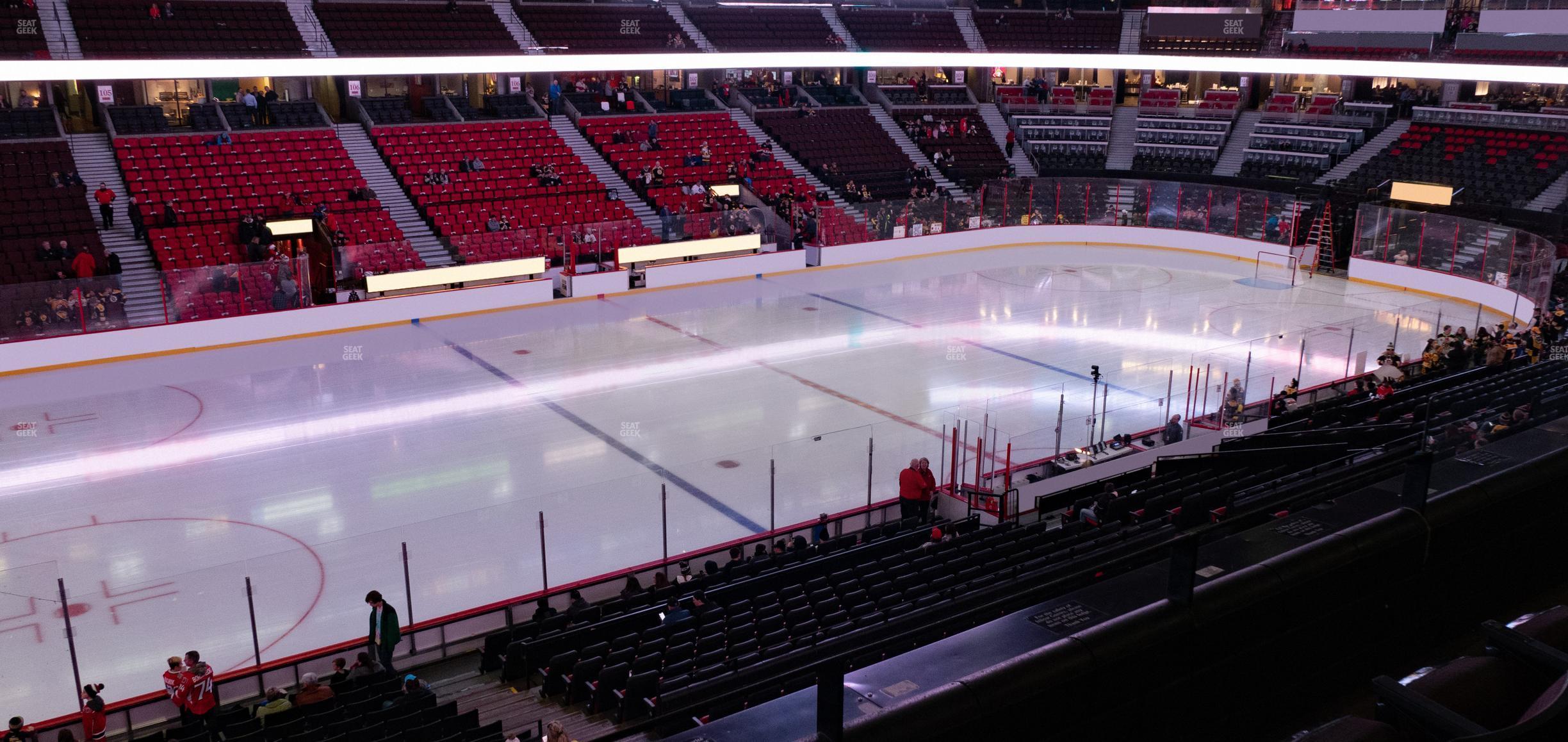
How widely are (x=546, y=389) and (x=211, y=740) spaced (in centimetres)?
1046

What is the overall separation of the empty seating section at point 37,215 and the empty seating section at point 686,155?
12629mm

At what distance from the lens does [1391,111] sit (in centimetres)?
3472

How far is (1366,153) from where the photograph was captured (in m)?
33.3

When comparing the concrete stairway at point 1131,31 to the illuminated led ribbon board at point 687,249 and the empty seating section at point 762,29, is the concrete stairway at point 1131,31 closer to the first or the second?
the empty seating section at point 762,29

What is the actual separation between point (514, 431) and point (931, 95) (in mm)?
27714

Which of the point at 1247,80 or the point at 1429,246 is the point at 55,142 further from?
the point at 1247,80

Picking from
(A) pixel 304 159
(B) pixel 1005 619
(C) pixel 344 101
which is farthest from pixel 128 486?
(C) pixel 344 101

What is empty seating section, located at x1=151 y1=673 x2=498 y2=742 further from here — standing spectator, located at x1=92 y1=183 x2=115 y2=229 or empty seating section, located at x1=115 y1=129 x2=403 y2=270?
standing spectator, located at x1=92 y1=183 x2=115 y2=229

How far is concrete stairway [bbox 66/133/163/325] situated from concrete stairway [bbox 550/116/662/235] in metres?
10.7

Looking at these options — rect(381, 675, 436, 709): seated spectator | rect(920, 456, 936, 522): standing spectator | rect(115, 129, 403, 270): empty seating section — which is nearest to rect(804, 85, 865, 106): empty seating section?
rect(115, 129, 403, 270): empty seating section

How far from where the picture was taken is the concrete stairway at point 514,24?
33594mm

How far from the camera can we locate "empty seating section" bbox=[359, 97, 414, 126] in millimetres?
29812

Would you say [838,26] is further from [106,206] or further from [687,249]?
[106,206]

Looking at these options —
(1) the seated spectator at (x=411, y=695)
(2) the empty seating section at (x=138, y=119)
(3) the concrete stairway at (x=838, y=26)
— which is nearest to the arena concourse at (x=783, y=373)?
(1) the seated spectator at (x=411, y=695)
